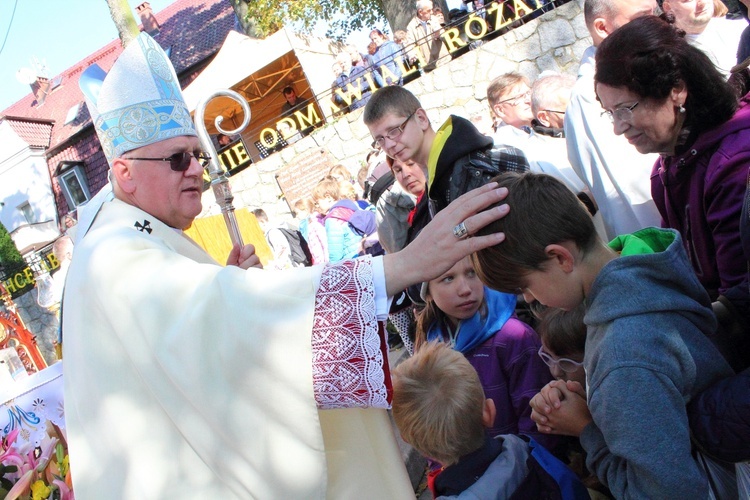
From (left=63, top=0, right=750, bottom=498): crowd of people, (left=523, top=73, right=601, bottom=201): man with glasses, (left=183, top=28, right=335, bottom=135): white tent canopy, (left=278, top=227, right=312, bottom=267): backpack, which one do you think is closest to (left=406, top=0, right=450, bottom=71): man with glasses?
(left=183, top=28, right=335, bottom=135): white tent canopy

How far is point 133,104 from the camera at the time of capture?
92.3 inches

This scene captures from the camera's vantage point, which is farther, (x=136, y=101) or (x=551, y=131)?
(x=551, y=131)

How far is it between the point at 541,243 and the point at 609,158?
1275mm

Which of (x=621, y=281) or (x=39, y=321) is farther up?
(x=39, y=321)

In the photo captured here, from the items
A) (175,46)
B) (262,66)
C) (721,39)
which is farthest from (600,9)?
(175,46)

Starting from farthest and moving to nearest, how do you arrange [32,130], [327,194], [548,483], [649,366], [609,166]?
[32,130]
[327,194]
[609,166]
[548,483]
[649,366]

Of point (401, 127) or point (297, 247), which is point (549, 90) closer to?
point (401, 127)

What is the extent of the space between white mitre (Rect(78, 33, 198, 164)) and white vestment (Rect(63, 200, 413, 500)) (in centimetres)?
52

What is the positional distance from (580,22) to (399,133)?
298 inches

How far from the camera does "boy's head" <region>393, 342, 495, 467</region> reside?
1867 mm

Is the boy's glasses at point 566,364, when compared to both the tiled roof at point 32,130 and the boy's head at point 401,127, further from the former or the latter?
the tiled roof at point 32,130

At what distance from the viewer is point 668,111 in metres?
1.87

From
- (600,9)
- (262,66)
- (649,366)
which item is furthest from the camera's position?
(262,66)

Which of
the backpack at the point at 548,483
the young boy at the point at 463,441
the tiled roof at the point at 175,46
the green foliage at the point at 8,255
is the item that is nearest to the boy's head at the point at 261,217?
the young boy at the point at 463,441
